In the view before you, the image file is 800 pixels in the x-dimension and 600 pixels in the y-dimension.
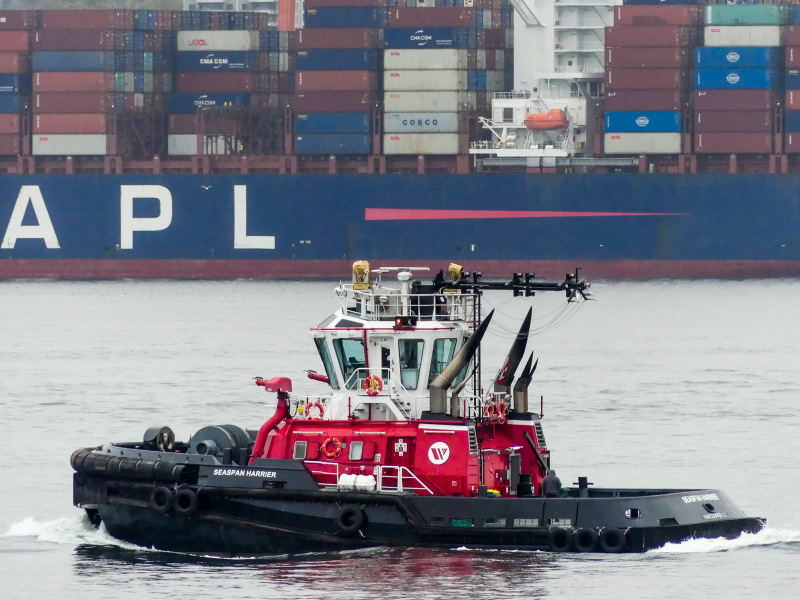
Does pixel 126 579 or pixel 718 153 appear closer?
pixel 126 579

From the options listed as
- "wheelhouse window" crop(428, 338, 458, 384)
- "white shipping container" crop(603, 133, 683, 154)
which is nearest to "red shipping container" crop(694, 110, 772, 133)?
"white shipping container" crop(603, 133, 683, 154)

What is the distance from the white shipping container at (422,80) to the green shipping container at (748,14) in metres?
10.8

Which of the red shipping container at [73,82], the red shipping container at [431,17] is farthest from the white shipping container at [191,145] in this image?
the red shipping container at [431,17]

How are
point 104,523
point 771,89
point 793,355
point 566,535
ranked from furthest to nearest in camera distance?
1. point 771,89
2. point 793,355
3. point 104,523
4. point 566,535

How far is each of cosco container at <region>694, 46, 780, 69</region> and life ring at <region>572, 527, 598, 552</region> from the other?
2045 inches

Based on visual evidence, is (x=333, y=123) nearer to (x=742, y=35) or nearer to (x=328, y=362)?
(x=742, y=35)

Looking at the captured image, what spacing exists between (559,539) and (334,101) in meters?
53.1

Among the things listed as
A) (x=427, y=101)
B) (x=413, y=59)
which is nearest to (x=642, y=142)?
(x=427, y=101)

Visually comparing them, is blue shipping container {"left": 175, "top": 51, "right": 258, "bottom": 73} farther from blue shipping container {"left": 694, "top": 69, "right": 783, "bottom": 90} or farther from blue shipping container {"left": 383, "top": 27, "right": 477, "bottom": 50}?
blue shipping container {"left": 694, "top": 69, "right": 783, "bottom": 90}

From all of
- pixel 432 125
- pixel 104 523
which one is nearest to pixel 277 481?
pixel 104 523

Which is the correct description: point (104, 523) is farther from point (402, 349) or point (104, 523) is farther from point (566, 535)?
point (566, 535)

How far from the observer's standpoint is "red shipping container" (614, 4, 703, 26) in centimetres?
6944

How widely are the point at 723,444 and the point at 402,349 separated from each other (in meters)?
13.3

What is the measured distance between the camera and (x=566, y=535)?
62.3 feet
